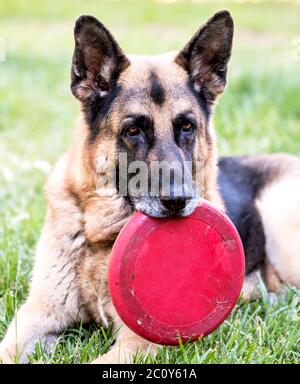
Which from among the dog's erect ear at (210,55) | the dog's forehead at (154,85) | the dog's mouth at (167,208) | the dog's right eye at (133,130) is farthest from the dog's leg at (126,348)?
the dog's erect ear at (210,55)

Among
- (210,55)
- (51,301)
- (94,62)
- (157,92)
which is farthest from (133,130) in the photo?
(51,301)

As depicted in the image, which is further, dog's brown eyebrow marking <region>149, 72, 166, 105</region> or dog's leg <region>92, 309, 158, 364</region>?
dog's brown eyebrow marking <region>149, 72, 166, 105</region>

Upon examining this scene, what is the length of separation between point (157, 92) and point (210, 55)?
0.55 m

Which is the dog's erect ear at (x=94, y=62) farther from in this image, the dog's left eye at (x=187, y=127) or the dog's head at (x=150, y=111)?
the dog's left eye at (x=187, y=127)

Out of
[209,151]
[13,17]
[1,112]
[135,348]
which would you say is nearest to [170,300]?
[135,348]

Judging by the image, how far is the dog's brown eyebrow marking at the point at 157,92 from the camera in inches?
134

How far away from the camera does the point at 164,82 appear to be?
3484mm

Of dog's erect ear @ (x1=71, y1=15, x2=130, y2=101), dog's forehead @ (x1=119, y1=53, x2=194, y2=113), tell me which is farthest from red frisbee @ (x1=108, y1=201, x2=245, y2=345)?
dog's erect ear @ (x1=71, y1=15, x2=130, y2=101)

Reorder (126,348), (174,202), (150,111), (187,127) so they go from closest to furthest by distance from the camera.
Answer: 1. (174,202)
2. (126,348)
3. (150,111)
4. (187,127)

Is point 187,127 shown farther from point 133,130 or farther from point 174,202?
point 174,202

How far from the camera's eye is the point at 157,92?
3.42 m

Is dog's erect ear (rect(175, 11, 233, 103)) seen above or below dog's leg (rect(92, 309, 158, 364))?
above

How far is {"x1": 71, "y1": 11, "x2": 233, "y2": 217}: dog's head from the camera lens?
325 cm

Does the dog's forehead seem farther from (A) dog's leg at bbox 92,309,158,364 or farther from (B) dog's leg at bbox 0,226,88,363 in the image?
(A) dog's leg at bbox 92,309,158,364
